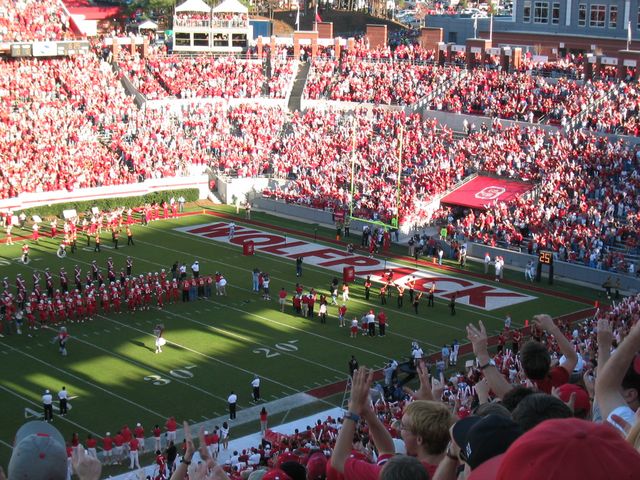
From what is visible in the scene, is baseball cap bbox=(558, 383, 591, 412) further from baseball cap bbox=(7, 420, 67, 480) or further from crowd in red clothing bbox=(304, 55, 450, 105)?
crowd in red clothing bbox=(304, 55, 450, 105)

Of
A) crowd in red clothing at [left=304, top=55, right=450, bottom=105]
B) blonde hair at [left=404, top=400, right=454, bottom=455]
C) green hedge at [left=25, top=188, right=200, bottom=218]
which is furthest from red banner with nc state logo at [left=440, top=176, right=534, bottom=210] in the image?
blonde hair at [left=404, top=400, right=454, bottom=455]

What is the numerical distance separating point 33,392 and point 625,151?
23.9 m

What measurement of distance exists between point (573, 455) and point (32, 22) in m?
51.2

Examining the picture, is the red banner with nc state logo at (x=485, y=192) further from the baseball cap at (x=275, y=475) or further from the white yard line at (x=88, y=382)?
the baseball cap at (x=275, y=475)

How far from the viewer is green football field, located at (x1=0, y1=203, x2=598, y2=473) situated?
70.7ft

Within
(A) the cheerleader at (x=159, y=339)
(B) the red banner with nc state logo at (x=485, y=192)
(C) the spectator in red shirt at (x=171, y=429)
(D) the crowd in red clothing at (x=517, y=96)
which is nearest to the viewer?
(C) the spectator in red shirt at (x=171, y=429)

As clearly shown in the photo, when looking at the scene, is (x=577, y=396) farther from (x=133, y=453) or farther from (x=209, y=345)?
(x=209, y=345)

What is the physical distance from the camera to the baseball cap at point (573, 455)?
10.1 feet

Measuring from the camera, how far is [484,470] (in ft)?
12.9

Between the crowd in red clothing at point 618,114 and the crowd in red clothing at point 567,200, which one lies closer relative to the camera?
the crowd in red clothing at point 567,200

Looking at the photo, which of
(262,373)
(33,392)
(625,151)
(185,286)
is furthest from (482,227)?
(33,392)

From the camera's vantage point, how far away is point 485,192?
38.9 metres

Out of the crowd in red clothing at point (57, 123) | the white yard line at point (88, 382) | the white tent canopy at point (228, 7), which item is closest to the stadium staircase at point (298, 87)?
the white tent canopy at point (228, 7)

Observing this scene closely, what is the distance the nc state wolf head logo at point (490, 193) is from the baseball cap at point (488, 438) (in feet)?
113
